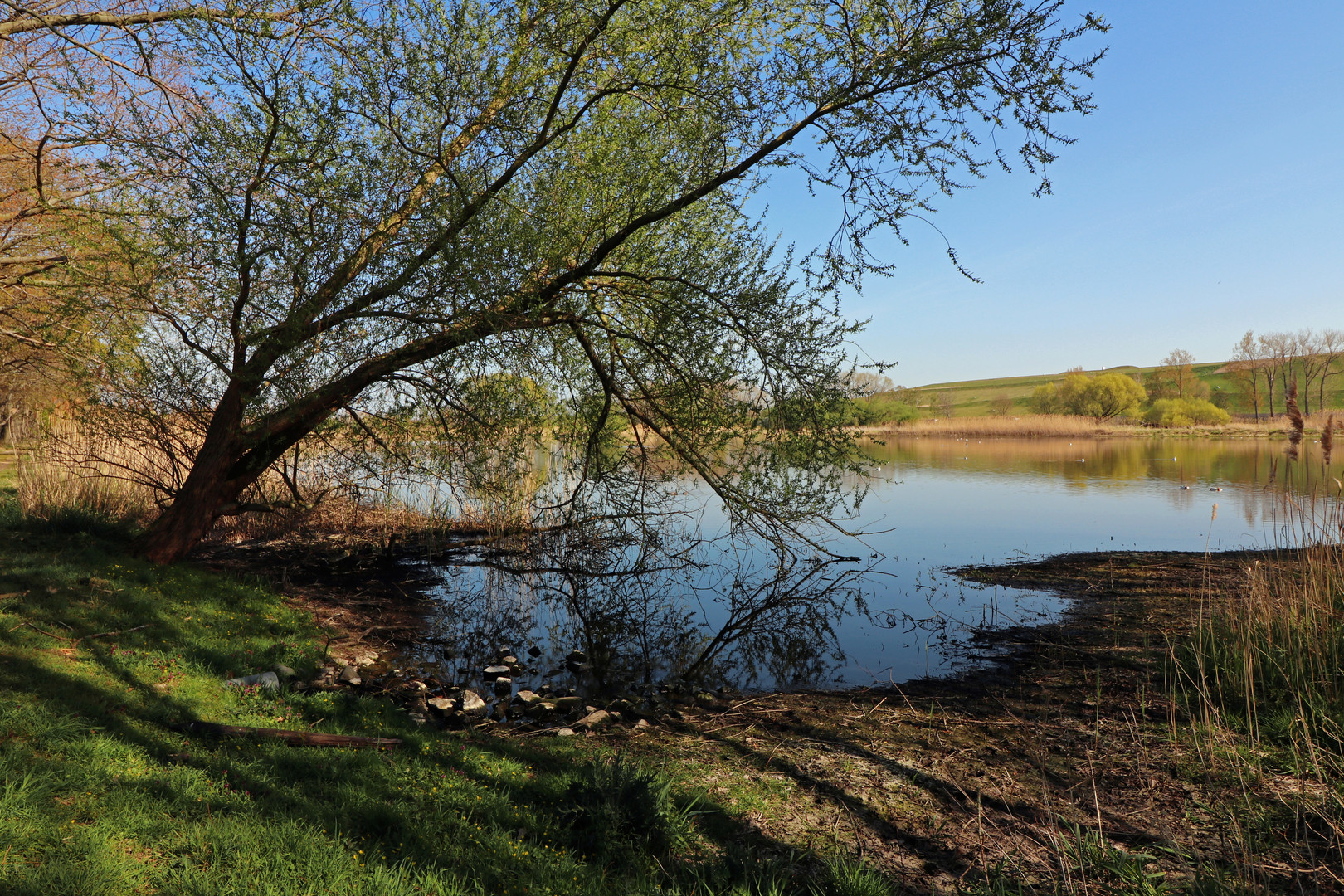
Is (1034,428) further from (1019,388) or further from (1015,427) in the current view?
(1019,388)

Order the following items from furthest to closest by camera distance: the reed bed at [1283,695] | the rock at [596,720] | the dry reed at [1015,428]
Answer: the dry reed at [1015,428]
the rock at [596,720]
the reed bed at [1283,695]

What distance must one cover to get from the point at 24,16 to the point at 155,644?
346 inches

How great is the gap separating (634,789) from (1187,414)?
231 ft

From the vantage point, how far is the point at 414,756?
14.4 ft

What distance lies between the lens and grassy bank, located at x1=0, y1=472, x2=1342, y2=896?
310cm

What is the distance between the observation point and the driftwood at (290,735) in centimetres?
432

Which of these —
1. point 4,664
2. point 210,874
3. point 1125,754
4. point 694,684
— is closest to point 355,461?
point 4,664

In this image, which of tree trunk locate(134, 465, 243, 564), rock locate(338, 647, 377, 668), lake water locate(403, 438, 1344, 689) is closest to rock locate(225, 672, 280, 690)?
rock locate(338, 647, 377, 668)

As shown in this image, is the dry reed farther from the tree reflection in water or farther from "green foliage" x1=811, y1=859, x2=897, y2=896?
"green foliage" x1=811, y1=859, x2=897, y2=896

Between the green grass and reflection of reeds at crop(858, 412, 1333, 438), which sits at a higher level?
reflection of reeds at crop(858, 412, 1333, 438)

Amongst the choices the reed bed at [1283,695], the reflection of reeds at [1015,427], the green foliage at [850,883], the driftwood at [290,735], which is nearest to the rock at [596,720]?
the driftwood at [290,735]

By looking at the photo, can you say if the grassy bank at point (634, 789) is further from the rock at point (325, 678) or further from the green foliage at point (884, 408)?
the green foliage at point (884, 408)

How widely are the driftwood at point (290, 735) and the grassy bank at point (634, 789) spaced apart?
3.2 inches

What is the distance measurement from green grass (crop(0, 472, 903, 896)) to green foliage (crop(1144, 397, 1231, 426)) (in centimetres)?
6712
